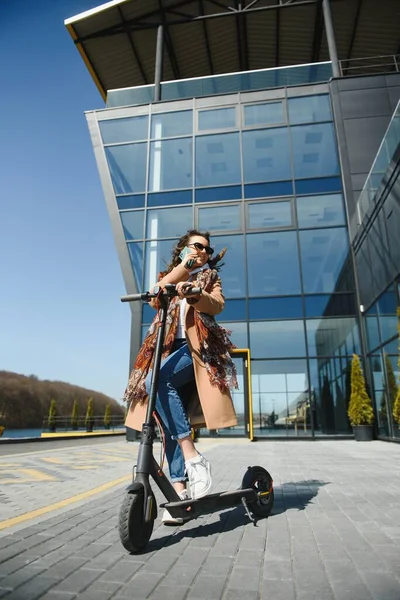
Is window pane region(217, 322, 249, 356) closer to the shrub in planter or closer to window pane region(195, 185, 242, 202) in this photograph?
the shrub in planter

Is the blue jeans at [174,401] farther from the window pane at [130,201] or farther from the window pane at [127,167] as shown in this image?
the window pane at [127,167]

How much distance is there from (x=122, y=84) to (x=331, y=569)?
21.4 metres

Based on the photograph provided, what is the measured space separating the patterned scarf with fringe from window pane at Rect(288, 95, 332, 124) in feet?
44.9

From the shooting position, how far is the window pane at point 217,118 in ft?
48.4

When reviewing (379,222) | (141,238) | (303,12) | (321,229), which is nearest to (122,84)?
(303,12)

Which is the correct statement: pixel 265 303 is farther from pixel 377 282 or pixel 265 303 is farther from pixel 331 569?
pixel 331 569

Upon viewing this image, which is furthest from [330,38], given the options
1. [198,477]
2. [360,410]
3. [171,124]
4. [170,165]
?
[198,477]

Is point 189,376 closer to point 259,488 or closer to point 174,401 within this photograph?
point 174,401

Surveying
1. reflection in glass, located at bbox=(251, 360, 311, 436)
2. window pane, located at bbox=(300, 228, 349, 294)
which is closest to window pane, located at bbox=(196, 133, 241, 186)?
window pane, located at bbox=(300, 228, 349, 294)

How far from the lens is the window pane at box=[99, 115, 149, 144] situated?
49.2 feet

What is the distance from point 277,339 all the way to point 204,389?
33.0 feet

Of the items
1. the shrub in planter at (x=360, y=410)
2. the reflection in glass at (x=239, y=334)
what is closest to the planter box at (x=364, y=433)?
the shrub in planter at (x=360, y=410)

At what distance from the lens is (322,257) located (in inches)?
498

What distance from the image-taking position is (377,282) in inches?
405
